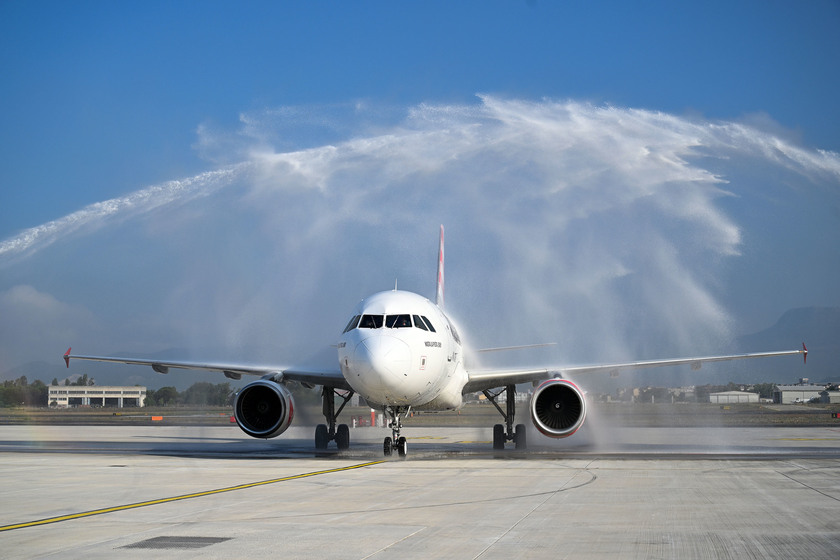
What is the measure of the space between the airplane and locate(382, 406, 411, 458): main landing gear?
0.10 feet

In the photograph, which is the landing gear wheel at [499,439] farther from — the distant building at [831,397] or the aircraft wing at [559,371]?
the distant building at [831,397]

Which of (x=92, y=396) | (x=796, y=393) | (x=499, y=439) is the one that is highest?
(x=92, y=396)

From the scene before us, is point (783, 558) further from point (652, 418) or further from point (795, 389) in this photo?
point (795, 389)

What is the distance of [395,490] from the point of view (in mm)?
14328

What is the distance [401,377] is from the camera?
21000 millimetres

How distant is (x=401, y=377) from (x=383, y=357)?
73 cm

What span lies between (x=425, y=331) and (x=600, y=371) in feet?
28.2

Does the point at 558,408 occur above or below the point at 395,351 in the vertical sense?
below

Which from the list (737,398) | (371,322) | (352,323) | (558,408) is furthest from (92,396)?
(371,322)

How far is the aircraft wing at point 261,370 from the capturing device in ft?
86.2

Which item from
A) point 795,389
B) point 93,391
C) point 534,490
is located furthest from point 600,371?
point 93,391

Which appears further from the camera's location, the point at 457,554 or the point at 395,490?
the point at 395,490

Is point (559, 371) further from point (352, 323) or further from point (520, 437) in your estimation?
point (352, 323)

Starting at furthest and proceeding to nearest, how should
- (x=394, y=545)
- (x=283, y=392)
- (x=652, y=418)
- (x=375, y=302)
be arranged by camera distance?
(x=652, y=418), (x=283, y=392), (x=375, y=302), (x=394, y=545)
